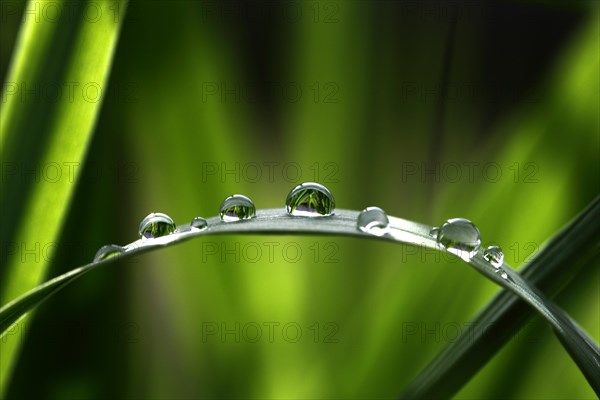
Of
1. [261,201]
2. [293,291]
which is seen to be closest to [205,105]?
[261,201]

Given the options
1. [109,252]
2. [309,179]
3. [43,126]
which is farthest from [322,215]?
[309,179]

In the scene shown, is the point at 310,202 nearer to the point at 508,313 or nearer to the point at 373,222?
the point at 373,222

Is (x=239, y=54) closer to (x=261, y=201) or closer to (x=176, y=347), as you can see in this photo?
(x=261, y=201)

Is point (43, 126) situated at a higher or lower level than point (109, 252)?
higher

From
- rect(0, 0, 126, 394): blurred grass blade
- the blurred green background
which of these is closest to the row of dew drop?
rect(0, 0, 126, 394): blurred grass blade

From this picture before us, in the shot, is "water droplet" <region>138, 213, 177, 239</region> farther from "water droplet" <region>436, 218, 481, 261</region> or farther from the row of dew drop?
"water droplet" <region>436, 218, 481, 261</region>

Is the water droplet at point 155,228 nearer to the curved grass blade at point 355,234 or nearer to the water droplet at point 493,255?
the curved grass blade at point 355,234
